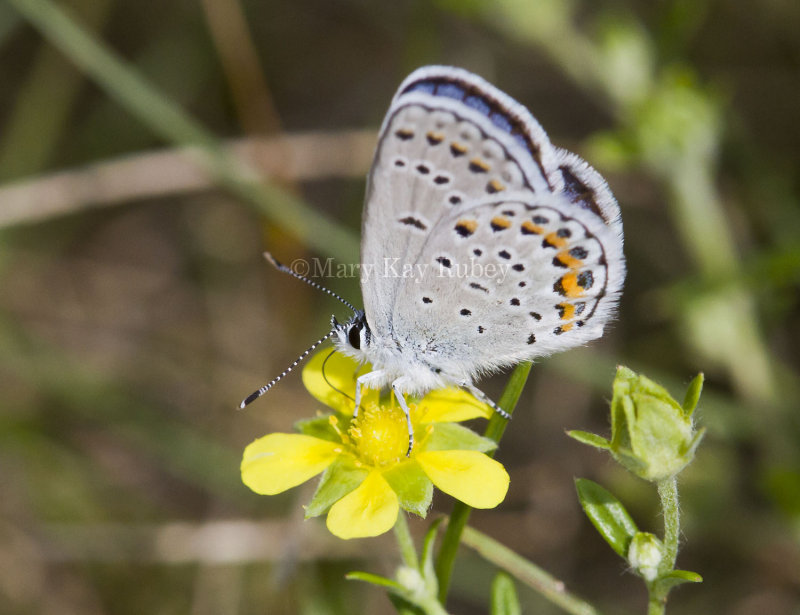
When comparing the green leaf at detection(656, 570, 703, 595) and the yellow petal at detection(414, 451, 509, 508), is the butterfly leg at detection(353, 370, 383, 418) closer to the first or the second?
the yellow petal at detection(414, 451, 509, 508)

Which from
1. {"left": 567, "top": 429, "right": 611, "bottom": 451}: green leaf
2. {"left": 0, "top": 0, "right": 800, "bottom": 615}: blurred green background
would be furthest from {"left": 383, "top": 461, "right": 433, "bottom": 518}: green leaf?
{"left": 0, "top": 0, "right": 800, "bottom": 615}: blurred green background

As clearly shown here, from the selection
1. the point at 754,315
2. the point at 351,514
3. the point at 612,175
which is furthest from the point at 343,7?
the point at 351,514

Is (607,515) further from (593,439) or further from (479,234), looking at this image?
→ (479,234)

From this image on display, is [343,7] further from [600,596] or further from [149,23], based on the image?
[600,596]

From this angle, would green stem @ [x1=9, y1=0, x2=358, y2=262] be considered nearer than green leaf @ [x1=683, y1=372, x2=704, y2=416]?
No

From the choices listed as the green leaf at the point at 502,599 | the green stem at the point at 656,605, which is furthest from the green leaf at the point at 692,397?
the green leaf at the point at 502,599

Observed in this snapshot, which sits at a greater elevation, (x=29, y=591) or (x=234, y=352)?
(x=234, y=352)

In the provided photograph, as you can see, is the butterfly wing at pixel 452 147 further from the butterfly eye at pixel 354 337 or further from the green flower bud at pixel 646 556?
the green flower bud at pixel 646 556
